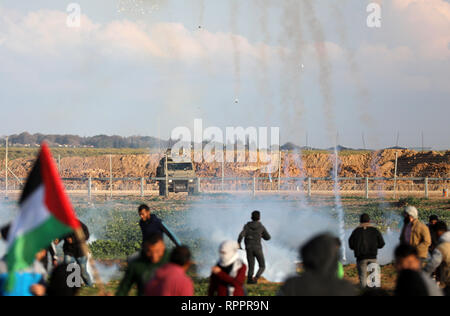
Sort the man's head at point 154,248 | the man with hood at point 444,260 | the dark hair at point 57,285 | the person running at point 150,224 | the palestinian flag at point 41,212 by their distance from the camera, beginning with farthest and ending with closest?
the person running at point 150,224
the man with hood at point 444,260
the man's head at point 154,248
the dark hair at point 57,285
the palestinian flag at point 41,212

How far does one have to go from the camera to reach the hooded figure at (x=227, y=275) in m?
7.02

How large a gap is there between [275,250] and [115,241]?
16.6ft

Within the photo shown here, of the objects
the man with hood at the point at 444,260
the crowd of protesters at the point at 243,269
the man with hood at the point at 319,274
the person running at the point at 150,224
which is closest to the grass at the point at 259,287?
the crowd of protesters at the point at 243,269

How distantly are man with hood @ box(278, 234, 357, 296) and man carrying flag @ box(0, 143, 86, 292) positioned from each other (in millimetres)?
2004

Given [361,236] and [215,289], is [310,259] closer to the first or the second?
[215,289]

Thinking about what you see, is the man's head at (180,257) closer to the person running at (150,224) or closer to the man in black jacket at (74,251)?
the person running at (150,224)

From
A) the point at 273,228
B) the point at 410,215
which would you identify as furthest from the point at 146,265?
the point at 273,228

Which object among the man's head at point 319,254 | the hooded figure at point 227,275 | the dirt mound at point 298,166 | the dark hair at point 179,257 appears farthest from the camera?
the dirt mound at point 298,166

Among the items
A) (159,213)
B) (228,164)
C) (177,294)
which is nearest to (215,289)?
(177,294)

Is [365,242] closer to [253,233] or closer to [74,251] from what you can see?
[253,233]

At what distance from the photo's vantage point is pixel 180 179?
41594mm

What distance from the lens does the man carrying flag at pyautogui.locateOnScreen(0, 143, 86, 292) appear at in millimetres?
5590

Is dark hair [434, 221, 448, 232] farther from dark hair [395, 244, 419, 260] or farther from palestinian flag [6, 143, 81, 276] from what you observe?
palestinian flag [6, 143, 81, 276]

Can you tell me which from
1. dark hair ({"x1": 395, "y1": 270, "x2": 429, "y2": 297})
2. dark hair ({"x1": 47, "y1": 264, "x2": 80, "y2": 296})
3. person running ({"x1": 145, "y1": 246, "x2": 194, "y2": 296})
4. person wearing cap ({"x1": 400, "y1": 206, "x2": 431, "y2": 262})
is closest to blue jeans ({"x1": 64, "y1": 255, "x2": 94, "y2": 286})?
dark hair ({"x1": 47, "y1": 264, "x2": 80, "y2": 296})
